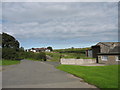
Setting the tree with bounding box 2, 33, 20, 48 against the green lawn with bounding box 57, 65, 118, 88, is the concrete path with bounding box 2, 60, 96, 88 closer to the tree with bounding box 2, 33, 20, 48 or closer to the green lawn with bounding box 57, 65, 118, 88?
the green lawn with bounding box 57, 65, 118, 88

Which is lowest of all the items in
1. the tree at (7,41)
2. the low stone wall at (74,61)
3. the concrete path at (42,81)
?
the low stone wall at (74,61)

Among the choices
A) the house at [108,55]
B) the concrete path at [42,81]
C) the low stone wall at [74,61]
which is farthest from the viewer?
the low stone wall at [74,61]

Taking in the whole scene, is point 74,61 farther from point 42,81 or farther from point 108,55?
point 42,81

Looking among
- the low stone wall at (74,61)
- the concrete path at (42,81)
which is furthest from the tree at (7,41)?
the concrete path at (42,81)

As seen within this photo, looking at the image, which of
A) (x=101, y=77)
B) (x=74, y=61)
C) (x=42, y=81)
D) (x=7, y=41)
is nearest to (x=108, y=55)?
(x=74, y=61)

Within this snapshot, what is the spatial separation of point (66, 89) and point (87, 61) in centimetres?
3085

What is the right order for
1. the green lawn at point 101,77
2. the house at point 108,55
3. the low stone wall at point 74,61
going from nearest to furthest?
the green lawn at point 101,77, the house at point 108,55, the low stone wall at point 74,61

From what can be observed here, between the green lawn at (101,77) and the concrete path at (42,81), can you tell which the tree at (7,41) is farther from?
the green lawn at (101,77)

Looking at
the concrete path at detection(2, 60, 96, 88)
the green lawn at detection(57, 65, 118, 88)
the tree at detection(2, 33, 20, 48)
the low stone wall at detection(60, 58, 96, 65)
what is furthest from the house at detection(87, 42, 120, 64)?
the tree at detection(2, 33, 20, 48)

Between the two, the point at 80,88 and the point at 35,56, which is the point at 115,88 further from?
the point at 35,56

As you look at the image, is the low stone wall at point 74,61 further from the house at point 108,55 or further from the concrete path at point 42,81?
the concrete path at point 42,81

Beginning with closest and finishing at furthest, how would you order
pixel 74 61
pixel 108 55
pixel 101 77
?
pixel 101 77 → pixel 108 55 → pixel 74 61

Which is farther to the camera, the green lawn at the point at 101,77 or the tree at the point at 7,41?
the tree at the point at 7,41

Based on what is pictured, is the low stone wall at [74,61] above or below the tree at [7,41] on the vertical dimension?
below
